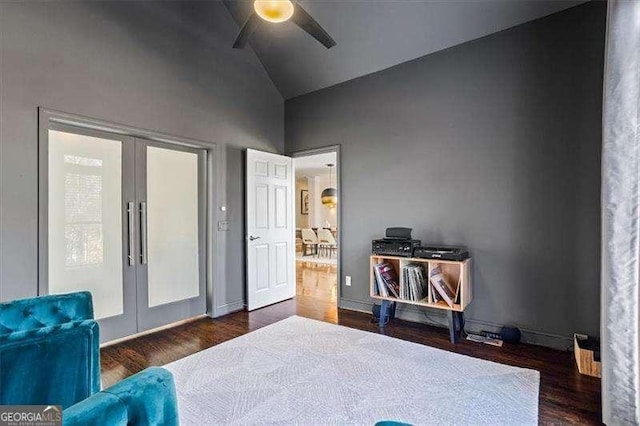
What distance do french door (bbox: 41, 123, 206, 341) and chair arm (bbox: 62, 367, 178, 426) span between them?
2.54 meters

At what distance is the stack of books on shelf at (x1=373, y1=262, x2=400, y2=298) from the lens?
3.55m

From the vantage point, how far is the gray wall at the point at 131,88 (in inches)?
100

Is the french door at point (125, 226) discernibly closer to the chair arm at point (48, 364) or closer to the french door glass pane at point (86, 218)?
the french door glass pane at point (86, 218)

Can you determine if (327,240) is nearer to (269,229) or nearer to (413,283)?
(269,229)

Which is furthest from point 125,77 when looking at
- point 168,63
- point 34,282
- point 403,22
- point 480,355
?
point 480,355

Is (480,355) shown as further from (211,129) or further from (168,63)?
(168,63)

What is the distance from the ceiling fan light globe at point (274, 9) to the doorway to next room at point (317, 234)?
2.15 meters

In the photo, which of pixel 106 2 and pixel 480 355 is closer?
pixel 480 355

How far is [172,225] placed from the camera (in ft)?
12.2

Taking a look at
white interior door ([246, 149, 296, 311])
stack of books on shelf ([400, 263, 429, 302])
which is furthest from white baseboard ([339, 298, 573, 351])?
white interior door ([246, 149, 296, 311])

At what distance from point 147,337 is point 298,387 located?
74.3 inches

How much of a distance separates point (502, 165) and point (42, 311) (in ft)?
12.1

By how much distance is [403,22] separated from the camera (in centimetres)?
345

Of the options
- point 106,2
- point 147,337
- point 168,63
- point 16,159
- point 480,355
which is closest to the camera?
point 16,159
